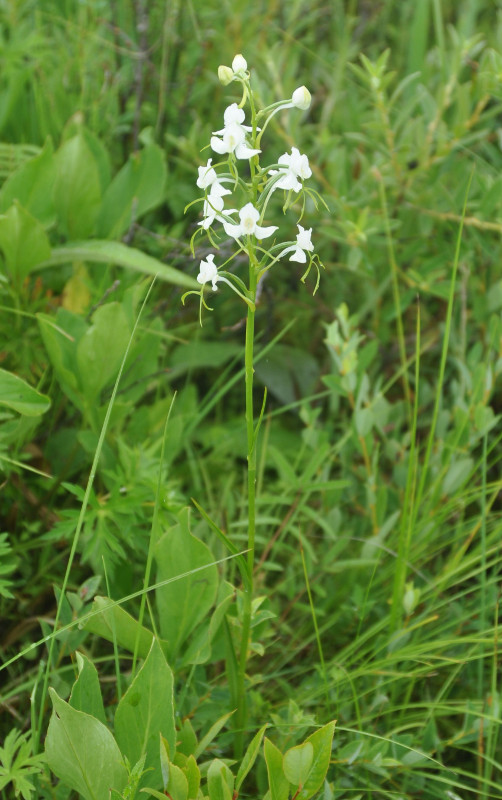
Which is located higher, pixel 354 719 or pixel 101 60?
pixel 101 60

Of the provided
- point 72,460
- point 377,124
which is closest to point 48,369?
point 72,460

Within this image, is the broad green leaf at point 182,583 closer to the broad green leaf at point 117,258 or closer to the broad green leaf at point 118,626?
the broad green leaf at point 118,626

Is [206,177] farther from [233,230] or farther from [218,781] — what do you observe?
[218,781]

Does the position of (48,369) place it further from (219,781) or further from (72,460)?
(219,781)

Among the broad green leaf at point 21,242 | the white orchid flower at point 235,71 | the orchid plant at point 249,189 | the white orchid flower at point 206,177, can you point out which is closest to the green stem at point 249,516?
the orchid plant at point 249,189

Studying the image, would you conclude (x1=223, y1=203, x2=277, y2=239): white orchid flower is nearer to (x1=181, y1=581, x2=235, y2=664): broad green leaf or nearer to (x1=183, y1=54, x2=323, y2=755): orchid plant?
(x1=183, y1=54, x2=323, y2=755): orchid plant

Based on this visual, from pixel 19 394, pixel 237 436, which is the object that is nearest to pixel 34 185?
pixel 19 394
